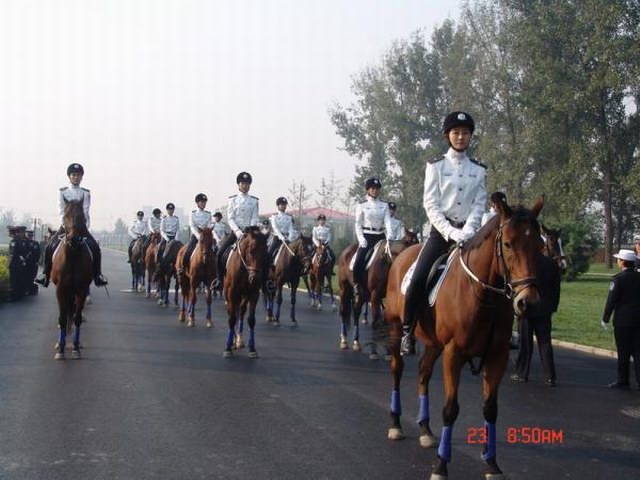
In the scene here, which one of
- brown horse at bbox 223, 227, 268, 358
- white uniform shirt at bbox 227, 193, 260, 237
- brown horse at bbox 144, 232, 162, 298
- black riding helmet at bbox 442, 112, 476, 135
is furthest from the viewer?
brown horse at bbox 144, 232, 162, 298

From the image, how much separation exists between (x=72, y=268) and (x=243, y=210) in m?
3.40

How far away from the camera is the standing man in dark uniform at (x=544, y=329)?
10.0 metres

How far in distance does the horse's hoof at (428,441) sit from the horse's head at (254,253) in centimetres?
552

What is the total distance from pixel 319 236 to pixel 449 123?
1466cm

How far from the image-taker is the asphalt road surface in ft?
20.0

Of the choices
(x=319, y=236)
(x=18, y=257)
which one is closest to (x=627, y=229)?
(x=319, y=236)

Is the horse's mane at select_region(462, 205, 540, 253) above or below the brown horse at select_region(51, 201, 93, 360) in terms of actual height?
above

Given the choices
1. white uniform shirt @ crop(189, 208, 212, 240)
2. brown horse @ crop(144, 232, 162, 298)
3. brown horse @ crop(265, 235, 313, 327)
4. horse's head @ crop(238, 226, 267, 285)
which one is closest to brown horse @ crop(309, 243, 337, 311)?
brown horse @ crop(265, 235, 313, 327)

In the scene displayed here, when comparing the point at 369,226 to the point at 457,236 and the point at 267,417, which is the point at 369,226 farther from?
the point at 457,236

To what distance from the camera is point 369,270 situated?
1258 centimetres

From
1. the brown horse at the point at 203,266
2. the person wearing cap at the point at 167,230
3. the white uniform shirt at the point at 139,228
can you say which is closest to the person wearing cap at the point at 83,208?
the brown horse at the point at 203,266

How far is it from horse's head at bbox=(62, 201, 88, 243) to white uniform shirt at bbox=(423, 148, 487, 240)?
679 centimetres

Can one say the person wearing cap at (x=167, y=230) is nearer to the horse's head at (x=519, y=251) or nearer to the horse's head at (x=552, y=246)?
the horse's head at (x=552, y=246)
